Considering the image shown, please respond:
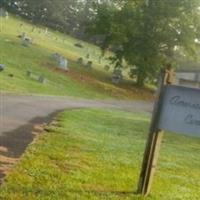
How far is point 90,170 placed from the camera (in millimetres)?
9375

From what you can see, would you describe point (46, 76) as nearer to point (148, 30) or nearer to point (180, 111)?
point (148, 30)

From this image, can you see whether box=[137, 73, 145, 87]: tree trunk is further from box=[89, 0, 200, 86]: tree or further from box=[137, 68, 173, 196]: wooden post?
box=[137, 68, 173, 196]: wooden post

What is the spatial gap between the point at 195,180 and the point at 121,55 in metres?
38.7

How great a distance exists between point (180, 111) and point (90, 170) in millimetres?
1932

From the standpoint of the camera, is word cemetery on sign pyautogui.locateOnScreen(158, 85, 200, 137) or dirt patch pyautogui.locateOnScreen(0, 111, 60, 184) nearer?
word cemetery on sign pyautogui.locateOnScreen(158, 85, 200, 137)

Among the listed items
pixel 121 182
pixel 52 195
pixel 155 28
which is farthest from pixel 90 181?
pixel 155 28

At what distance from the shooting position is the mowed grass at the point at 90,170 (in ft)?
25.3

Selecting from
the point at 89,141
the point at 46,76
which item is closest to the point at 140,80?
the point at 46,76

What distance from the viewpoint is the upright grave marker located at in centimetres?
850

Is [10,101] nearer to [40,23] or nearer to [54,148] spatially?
[54,148]

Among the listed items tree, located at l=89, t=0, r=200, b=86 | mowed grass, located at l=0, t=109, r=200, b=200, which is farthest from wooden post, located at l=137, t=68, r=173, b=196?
tree, located at l=89, t=0, r=200, b=86

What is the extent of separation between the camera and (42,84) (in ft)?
106

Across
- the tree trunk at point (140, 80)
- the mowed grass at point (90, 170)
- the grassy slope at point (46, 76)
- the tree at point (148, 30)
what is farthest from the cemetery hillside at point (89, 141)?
the tree trunk at point (140, 80)

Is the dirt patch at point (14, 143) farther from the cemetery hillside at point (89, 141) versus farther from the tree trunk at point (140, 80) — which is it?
the tree trunk at point (140, 80)
